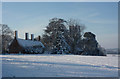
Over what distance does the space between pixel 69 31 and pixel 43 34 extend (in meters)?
10.9

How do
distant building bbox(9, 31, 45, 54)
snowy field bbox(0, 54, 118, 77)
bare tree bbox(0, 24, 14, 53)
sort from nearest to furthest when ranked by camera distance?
snowy field bbox(0, 54, 118, 77), distant building bbox(9, 31, 45, 54), bare tree bbox(0, 24, 14, 53)

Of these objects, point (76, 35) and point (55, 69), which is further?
point (76, 35)

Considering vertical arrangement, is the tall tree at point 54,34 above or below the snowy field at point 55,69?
above

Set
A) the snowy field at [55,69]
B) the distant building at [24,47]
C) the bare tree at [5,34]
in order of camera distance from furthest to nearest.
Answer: the bare tree at [5,34]
the distant building at [24,47]
the snowy field at [55,69]

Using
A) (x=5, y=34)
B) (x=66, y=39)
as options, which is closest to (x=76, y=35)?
(x=66, y=39)

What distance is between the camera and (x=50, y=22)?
56156 mm

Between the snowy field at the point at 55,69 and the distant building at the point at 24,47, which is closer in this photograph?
the snowy field at the point at 55,69

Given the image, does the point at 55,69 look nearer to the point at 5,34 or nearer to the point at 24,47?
the point at 24,47

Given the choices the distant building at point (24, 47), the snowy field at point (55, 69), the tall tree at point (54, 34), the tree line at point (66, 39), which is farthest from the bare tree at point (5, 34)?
the snowy field at point (55, 69)

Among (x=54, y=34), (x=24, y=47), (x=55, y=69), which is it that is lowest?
(x=24, y=47)

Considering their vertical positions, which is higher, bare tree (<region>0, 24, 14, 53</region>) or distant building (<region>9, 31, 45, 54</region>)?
bare tree (<region>0, 24, 14, 53</region>)

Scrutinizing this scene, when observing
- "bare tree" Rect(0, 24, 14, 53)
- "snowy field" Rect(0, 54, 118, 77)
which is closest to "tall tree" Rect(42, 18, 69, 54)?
"bare tree" Rect(0, 24, 14, 53)

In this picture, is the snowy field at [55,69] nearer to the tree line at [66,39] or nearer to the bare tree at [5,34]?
the tree line at [66,39]

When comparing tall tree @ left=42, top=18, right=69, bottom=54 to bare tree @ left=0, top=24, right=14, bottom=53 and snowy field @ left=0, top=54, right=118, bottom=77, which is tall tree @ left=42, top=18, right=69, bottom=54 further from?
snowy field @ left=0, top=54, right=118, bottom=77
